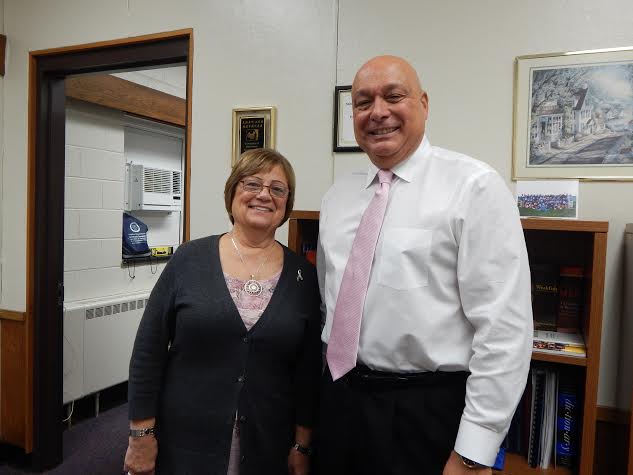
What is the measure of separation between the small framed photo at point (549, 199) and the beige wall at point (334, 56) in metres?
0.07

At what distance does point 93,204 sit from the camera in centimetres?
354

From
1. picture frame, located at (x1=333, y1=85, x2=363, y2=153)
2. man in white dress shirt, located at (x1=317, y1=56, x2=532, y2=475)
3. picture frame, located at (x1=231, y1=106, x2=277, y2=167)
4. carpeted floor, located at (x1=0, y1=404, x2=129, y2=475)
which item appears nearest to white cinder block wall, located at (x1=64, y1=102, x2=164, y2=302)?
carpeted floor, located at (x1=0, y1=404, x2=129, y2=475)

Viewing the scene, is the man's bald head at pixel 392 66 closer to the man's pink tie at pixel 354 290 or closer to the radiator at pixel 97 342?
the man's pink tie at pixel 354 290

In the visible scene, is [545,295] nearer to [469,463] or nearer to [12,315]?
[469,463]

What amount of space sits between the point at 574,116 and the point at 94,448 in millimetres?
3156

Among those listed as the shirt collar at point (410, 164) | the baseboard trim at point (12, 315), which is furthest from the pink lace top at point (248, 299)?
the baseboard trim at point (12, 315)

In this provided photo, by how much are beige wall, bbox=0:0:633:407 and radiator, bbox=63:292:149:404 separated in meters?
1.65

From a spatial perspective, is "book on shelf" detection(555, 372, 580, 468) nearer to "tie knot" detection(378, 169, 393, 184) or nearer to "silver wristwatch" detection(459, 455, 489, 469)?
"silver wristwatch" detection(459, 455, 489, 469)

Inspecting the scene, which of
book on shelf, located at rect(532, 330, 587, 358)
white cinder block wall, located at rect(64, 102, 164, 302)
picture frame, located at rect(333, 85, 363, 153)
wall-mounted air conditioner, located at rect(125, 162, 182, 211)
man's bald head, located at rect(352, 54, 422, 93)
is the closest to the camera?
man's bald head, located at rect(352, 54, 422, 93)

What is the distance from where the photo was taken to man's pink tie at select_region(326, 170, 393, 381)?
128 centimetres

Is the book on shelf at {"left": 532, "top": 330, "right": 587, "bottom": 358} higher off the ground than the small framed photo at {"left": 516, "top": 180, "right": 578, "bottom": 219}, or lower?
lower

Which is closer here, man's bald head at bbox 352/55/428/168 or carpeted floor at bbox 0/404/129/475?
man's bald head at bbox 352/55/428/168

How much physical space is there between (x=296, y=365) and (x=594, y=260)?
35.9 inches

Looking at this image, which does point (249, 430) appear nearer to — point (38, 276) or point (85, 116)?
point (38, 276)
